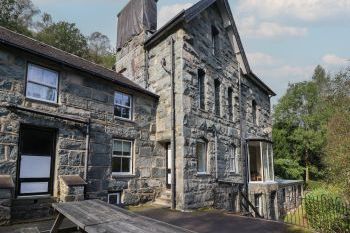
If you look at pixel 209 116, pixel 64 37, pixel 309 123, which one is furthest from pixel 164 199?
pixel 309 123

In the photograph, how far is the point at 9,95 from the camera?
25.4ft

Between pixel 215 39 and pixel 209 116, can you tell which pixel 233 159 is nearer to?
pixel 209 116

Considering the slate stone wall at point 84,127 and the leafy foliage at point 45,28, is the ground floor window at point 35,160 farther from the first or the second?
the leafy foliage at point 45,28

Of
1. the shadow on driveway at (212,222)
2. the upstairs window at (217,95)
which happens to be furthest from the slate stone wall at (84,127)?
the upstairs window at (217,95)

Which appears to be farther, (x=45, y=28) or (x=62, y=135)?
(x=45, y=28)

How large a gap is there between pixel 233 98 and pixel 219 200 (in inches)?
244

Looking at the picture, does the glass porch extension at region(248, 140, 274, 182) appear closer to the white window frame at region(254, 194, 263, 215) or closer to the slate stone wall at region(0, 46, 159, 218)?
the white window frame at region(254, 194, 263, 215)

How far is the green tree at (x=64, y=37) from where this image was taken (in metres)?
27.3

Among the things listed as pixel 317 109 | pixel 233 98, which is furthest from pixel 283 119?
pixel 233 98

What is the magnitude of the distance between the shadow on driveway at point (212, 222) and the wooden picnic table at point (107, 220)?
371cm

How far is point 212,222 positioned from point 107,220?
17.9 ft

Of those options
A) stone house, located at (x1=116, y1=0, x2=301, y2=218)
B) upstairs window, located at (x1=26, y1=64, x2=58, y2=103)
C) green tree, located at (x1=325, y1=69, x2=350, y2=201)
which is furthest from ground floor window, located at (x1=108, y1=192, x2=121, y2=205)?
green tree, located at (x1=325, y1=69, x2=350, y2=201)

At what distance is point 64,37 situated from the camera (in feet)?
91.8

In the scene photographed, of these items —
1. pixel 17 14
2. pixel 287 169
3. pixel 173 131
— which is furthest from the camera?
pixel 287 169
